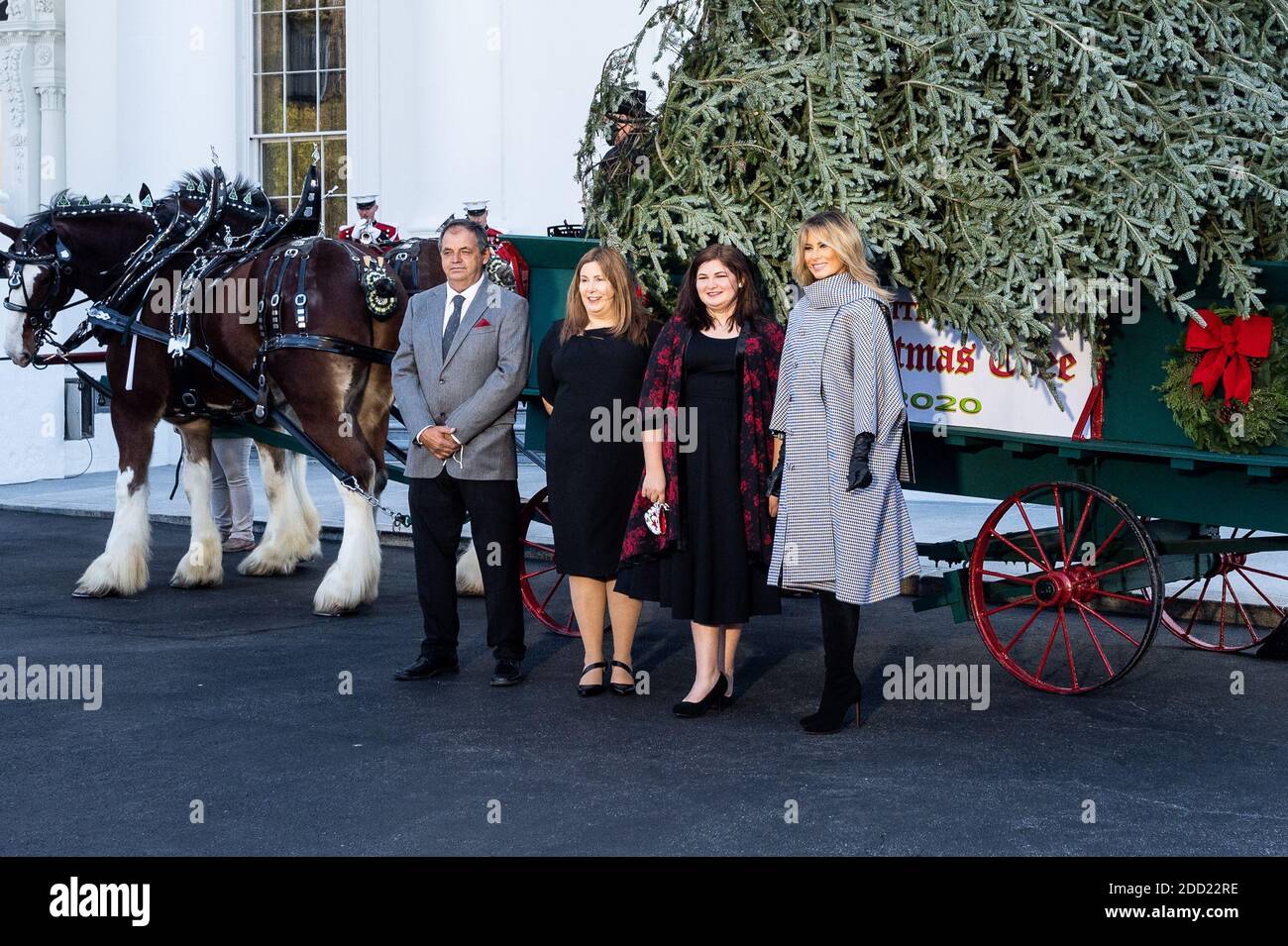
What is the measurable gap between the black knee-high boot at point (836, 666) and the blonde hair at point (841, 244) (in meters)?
1.12

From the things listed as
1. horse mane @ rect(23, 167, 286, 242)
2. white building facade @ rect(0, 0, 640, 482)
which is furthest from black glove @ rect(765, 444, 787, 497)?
white building facade @ rect(0, 0, 640, 482)

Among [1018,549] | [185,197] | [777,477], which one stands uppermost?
[185,197]

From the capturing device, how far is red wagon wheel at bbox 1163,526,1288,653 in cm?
768

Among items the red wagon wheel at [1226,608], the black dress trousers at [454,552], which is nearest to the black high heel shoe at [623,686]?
the black dress trousers at [454,552]

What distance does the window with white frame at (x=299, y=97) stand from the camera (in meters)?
21.2

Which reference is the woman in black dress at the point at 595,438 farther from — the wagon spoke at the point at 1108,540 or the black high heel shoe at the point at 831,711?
the wagon spoke at the point at 1108,540

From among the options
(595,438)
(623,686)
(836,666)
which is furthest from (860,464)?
(623,686)

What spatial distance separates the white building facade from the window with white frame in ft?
0.07

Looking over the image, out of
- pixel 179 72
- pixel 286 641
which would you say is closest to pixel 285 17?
pixel 179 72

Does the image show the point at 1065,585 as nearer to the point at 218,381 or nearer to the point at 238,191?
the point at 218,381

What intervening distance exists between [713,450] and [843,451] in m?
0.56

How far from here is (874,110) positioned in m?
6.61

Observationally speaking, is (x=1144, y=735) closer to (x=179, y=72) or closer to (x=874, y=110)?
(x=874, y=110)

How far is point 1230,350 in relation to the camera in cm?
609
